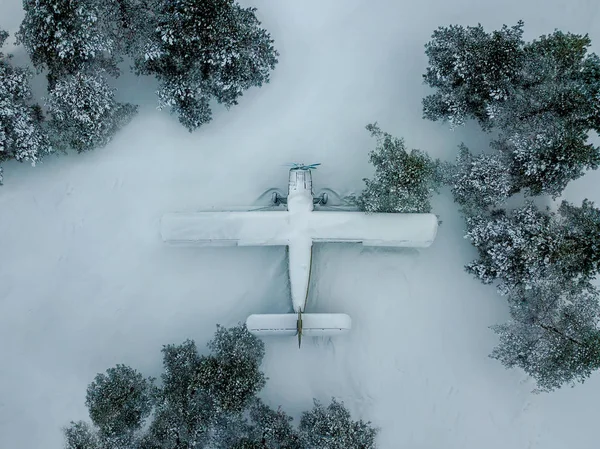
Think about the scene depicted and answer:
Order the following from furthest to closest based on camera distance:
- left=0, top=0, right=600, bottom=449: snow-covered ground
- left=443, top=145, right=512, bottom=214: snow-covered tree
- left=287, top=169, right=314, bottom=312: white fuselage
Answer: left=0, top=0, right=600, bottom=449: snow-covered ground, left=287, top=169, right=314, bottom=312: white fuselage, left=443, top=145, right=512, bottom=214: snow-covered tree

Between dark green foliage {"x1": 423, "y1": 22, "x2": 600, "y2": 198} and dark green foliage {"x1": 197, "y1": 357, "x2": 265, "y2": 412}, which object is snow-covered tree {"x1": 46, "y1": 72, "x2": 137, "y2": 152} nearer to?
dark green foliage {"x1": 197, "y1": 357, "x2": 265, "y2": 412}

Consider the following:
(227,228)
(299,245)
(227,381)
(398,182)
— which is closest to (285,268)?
(299,245)

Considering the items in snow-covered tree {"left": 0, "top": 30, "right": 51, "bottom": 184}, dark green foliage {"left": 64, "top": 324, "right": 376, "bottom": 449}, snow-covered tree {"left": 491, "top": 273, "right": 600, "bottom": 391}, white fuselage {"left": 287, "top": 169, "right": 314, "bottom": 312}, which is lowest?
dark green foliage {"left": 64, "top": 324, "right": 376, "bottom": 449}

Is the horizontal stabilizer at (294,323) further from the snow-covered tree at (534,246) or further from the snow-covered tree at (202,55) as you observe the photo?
the snow-covered tree at (202,55)

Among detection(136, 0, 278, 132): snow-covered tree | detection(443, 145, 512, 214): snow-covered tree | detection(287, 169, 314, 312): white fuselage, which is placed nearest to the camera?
detection(136, 0, 278, 132): snow-covered tree

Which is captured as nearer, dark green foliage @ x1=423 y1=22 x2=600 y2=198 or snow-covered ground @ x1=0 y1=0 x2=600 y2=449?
dark green foliage @ x1=423 y1=22 x2=600 y2=198

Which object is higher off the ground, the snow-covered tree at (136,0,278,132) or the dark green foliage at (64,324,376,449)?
the snow-covered tree at (136,0,278,132)

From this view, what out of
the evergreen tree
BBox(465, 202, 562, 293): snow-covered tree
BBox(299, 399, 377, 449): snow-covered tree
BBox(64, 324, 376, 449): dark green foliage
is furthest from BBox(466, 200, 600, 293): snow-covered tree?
the evergreen tree

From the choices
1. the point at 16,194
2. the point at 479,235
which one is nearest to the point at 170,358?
the point at 16,194
